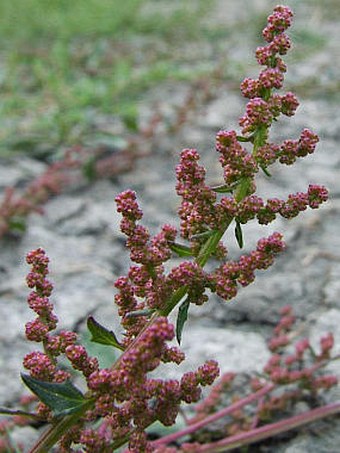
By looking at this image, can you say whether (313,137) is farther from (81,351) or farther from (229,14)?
(229,14)

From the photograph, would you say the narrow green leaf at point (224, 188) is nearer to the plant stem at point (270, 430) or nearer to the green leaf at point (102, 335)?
the green leaf at point (102, 335)

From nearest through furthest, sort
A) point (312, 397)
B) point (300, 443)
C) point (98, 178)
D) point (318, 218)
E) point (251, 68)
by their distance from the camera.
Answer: point (300, 443) < point (312, 397) < point (318, 218) < point (98, 178) < point (251, 68)

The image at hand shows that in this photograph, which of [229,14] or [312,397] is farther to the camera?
[229,14]

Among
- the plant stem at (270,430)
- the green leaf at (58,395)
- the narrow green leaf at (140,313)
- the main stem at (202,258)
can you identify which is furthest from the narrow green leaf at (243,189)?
the plant stem at (270,430)

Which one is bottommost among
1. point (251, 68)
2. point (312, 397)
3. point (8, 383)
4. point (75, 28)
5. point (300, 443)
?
point (300, 443)

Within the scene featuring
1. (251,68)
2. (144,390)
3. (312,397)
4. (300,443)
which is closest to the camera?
(144,390)

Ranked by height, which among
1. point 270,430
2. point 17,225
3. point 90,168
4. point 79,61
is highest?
point 79,61

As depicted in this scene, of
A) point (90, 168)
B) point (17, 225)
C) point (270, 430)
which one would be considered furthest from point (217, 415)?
point (90, 168)

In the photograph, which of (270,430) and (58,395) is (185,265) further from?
(270,430)

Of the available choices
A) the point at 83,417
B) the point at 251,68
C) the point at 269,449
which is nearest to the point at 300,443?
the point at 269,449

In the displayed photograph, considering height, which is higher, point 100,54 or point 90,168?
point 100,54
